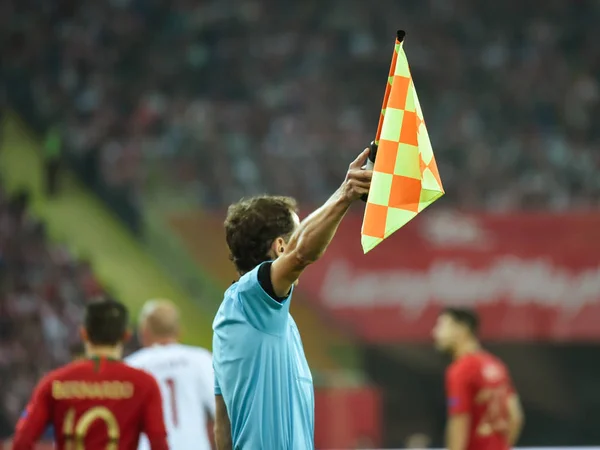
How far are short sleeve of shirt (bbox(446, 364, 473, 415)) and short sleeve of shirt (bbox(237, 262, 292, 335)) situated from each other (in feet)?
13.3

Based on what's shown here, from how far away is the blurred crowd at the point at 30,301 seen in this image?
12688 millimetres

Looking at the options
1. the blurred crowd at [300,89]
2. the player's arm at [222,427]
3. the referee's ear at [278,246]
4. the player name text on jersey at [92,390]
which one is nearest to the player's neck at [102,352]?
the player name text on jersey at [92,390]

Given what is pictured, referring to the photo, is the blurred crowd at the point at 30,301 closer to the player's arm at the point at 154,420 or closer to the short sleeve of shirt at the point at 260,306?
the player's arm at the point at 154,420

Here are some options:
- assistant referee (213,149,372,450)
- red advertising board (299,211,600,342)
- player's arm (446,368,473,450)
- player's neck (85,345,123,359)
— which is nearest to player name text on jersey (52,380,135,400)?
player's neck (85,345,123,359)

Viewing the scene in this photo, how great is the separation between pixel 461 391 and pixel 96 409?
3.22 m

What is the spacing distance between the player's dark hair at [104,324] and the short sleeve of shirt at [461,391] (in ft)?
9.88

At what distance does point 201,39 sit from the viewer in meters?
16.8

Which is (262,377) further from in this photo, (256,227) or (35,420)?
(35,420)

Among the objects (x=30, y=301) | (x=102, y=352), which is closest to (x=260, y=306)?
(x=102, y=352)

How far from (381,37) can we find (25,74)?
5326 millimetres

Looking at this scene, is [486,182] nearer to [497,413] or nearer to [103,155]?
[103,155]

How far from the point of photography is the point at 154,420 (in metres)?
4.66

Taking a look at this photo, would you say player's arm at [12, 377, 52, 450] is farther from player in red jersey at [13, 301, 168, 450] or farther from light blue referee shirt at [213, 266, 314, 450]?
light blue referee shirt at [213, 266, 314, 450]

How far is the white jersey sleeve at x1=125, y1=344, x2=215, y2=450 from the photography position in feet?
20.1
